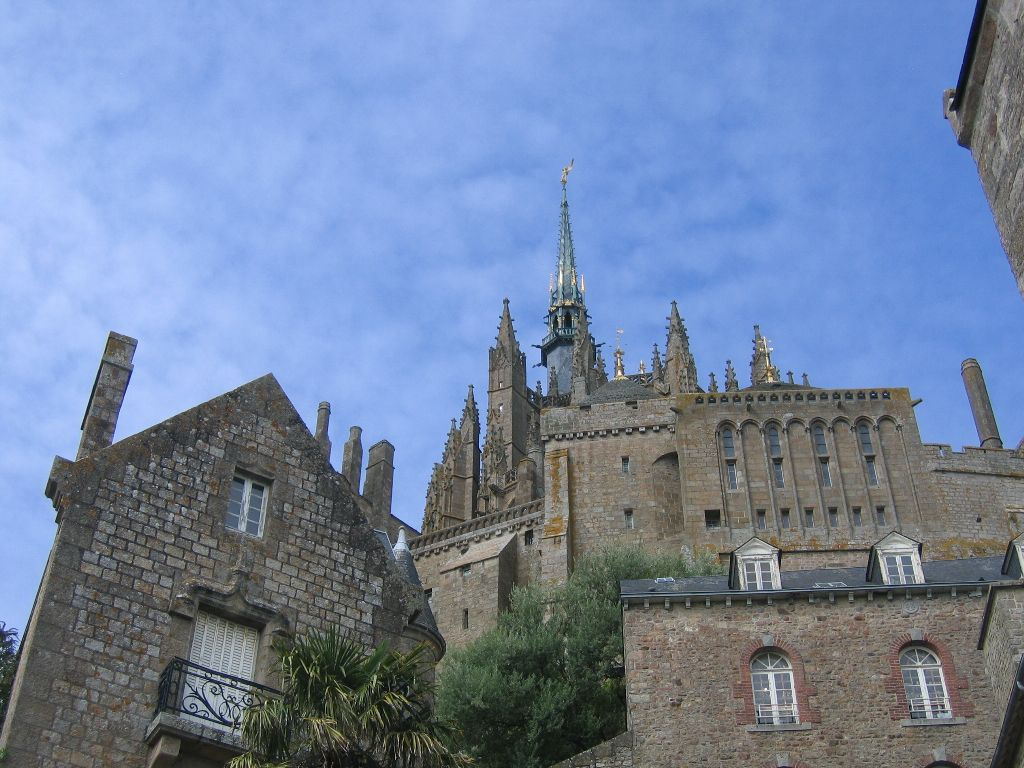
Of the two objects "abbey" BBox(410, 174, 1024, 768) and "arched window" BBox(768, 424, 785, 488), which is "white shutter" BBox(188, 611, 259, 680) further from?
"arched window" BBox(768, 424, 785, 488)

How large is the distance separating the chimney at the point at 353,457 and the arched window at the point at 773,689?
8.28 metres

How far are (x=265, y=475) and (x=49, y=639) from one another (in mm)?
3800

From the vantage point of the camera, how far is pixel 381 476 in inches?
827

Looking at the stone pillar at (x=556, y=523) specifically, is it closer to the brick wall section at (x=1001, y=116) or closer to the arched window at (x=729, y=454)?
the arched window at (x=729, y=454)

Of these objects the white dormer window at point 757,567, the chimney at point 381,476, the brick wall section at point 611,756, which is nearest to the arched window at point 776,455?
the white dormer window at point 757,567

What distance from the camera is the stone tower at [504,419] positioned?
67.0 m

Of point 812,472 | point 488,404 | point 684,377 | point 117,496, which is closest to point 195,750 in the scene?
point 117,496

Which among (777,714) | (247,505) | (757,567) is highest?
(757,567)

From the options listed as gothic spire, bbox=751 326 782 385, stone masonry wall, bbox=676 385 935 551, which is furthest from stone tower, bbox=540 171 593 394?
stone masonry wall, bbox=676 385 935 551

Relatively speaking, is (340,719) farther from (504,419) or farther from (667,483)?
(504,419)

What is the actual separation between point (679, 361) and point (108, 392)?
149ft

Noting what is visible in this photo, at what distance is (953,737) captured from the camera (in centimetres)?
2314

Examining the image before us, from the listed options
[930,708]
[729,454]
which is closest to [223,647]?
[930,708]

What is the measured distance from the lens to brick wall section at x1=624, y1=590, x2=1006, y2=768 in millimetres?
23203
